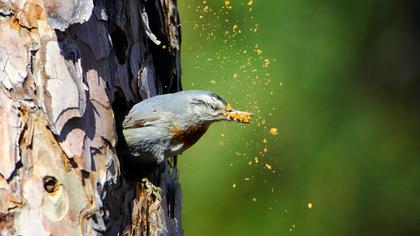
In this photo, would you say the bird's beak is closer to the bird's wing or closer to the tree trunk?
the bird's wing

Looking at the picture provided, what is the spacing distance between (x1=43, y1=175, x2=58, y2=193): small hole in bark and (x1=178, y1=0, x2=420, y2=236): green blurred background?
209 centimetres

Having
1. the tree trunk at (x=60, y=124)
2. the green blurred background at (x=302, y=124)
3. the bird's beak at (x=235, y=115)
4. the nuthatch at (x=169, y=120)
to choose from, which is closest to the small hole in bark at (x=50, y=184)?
the tree trunk at (x=60, y=124)

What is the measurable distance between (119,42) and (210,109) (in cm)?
43

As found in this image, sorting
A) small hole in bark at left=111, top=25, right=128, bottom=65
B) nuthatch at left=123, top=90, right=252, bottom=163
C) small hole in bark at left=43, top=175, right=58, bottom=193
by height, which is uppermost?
small hole in bark at left=111, top=25, right=128, bottom=65

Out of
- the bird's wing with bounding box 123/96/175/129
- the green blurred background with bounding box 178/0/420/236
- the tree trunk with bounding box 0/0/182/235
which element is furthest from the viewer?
the green blurred background with bounding box 178/0/420/236

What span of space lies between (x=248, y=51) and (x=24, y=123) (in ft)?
8.25

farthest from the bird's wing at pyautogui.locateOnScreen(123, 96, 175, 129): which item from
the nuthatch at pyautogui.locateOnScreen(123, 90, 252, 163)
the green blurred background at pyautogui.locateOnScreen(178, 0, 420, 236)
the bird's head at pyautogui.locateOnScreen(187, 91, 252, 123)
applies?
the green blurred background at pyautogui.locateOnScreen(178, 0, 420, 236)

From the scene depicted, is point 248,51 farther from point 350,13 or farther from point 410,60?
point 410,60

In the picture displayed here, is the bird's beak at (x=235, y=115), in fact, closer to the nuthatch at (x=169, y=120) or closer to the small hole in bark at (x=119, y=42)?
the nuthatch at (x=169, y=120)

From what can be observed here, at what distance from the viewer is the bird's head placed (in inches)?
151

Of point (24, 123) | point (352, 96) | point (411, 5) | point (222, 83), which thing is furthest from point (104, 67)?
point (411, 5)

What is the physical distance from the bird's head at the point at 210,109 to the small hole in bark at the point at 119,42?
0.96 feet

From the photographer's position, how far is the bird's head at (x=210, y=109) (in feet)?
12.6

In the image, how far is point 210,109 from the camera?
3848 mm
